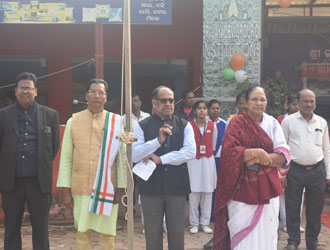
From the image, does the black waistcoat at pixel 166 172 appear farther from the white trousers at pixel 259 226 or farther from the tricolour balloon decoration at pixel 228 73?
the tricolour balloon decoration at pixel 228 73

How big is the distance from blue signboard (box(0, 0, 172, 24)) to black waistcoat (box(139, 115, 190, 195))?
3.05m

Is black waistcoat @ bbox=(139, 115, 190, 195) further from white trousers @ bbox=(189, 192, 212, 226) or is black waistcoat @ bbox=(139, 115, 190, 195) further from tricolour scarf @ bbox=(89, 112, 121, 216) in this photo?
white trousers @ bbox=(189, 192, 212, 226)

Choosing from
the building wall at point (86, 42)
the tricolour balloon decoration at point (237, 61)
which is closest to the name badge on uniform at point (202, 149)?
the tricolour balloon decoration at point (237, 61)

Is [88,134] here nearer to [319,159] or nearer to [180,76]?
[319,159]

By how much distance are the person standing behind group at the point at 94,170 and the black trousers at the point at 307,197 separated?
82.8 inches

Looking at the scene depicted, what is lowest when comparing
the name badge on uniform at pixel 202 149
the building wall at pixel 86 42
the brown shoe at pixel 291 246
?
the brown shoe at pixel 291 246

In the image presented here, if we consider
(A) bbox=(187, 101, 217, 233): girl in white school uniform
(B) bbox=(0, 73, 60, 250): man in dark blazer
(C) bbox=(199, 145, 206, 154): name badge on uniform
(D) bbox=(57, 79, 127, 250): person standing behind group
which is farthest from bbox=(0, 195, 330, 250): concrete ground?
(D) bbox=(57, 79, 127, 250): person standing behind group

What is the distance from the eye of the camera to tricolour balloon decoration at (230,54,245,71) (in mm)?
7523

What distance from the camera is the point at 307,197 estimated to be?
197 inches

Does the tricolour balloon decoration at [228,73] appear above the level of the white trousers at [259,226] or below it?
above

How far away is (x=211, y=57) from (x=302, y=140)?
3222 millimetres

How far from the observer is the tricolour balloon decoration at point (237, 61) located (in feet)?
24.7

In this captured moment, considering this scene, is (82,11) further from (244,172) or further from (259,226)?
(259,226)

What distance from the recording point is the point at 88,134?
154 inches
